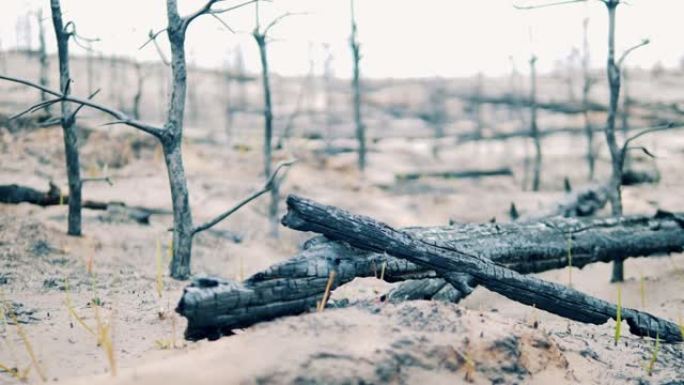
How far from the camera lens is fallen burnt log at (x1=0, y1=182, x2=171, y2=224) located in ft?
30.2

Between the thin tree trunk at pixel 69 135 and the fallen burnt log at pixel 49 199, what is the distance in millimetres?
1014

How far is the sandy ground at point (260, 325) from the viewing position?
321cm

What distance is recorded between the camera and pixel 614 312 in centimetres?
495

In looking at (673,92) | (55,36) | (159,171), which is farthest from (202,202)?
(673,92)

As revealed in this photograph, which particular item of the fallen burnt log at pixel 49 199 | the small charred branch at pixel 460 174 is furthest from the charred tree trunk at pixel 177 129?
the small charred branch at pixel 460 174

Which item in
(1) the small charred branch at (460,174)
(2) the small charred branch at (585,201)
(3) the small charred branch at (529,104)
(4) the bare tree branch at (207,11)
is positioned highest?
(4) the bare tree branch at (207,11)

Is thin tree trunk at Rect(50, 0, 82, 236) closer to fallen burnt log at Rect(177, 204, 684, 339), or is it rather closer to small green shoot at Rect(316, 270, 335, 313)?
fallen burnt log at Rect(177, 204, 684, 339)

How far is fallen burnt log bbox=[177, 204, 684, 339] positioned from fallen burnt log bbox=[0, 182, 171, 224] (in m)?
6.46

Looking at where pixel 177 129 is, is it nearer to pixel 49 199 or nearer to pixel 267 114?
pixel 49 199

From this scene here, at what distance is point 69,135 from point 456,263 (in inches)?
231

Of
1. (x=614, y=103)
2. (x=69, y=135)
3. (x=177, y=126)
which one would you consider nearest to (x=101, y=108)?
(x=177, y=126)

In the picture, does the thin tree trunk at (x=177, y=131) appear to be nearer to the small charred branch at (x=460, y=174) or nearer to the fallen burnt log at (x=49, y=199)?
the fallen burnt log at (x=49, y=199)

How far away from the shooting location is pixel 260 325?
361 cm

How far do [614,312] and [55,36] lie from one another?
24.7 feet
